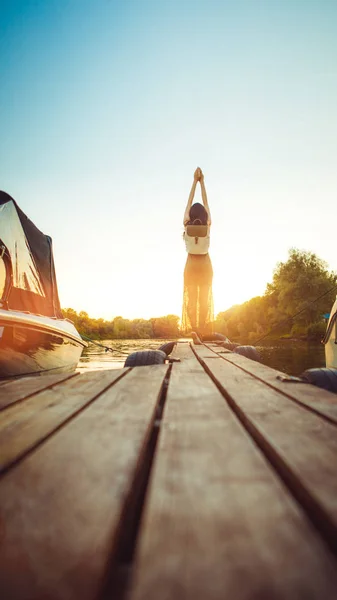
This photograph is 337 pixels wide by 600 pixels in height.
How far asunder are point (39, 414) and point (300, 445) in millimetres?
1108

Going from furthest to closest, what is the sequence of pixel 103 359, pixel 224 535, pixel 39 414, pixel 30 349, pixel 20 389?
pixel 103 359 < pixel 30 349 < pixel 20 389 < pixel 39 414 < pixel 224 535

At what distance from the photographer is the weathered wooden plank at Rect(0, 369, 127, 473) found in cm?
96

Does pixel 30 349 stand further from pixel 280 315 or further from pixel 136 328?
pixel 136 328

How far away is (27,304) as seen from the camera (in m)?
6.33

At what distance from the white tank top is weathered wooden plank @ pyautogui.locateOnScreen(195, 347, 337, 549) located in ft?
30.6

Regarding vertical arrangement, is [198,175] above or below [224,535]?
above

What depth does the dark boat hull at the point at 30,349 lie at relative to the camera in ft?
16.6

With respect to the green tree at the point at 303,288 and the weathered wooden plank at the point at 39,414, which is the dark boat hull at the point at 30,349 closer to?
the weathered wooden plank at the point at 39,414

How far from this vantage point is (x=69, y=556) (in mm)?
466

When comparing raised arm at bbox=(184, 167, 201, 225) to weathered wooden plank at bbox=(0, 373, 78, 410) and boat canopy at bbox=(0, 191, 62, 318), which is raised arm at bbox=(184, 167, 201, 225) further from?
weathered wooden plank at bbox=(0, 373, 78, 410)

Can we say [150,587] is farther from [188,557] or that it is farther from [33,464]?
[33,464]

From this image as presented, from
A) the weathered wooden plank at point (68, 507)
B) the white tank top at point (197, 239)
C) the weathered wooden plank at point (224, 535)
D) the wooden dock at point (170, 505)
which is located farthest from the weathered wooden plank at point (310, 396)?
the white tank top at point (197, 239)

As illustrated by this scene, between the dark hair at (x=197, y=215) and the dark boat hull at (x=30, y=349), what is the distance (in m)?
6.16

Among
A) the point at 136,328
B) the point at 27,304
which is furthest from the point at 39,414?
the point at 136,328
